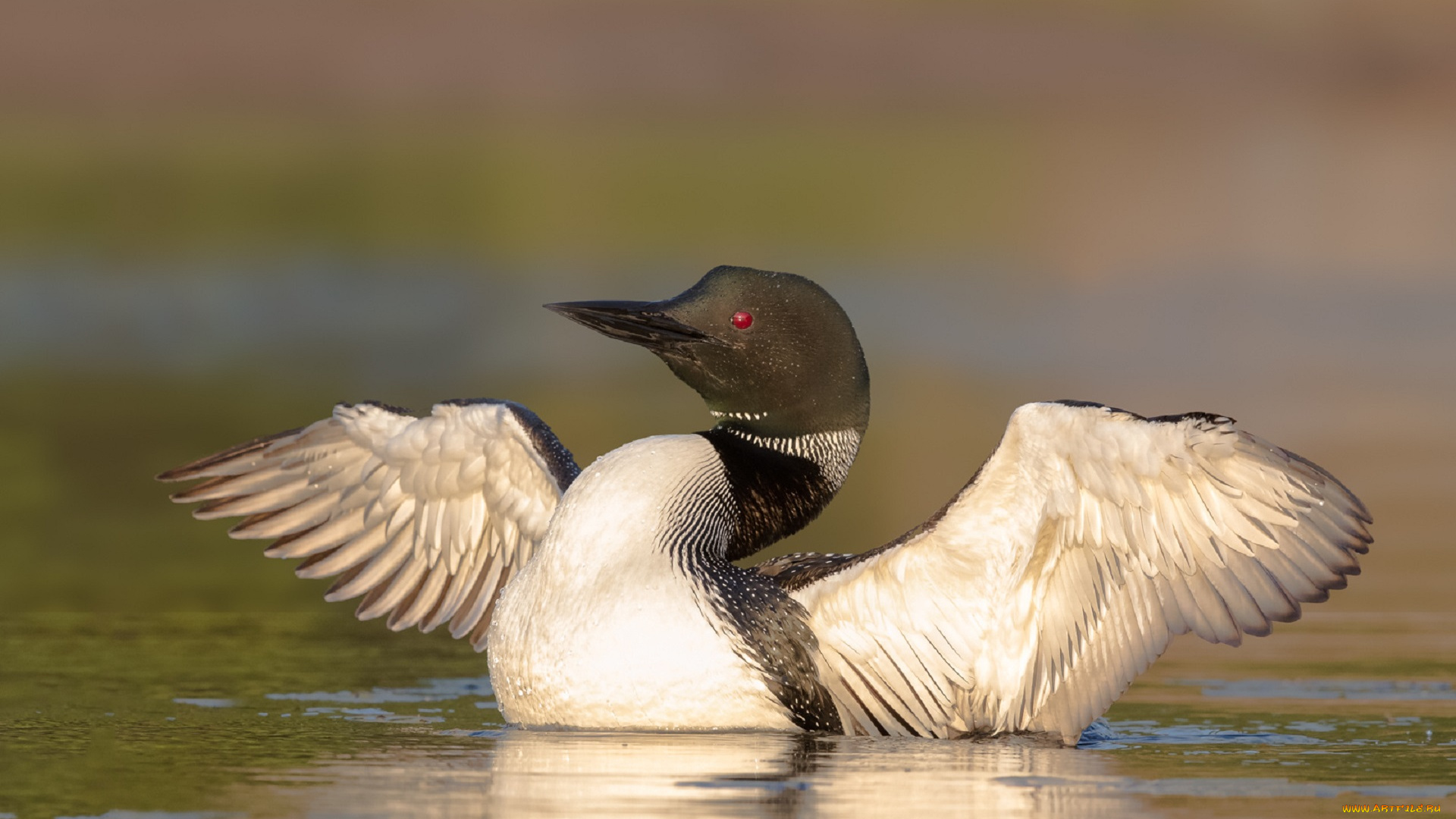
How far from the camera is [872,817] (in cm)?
456

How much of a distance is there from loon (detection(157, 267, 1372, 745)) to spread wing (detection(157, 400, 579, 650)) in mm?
666

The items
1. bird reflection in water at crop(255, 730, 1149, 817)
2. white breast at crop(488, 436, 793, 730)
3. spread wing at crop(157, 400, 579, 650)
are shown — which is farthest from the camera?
spread wing at crop(157, 400, 579, 650)

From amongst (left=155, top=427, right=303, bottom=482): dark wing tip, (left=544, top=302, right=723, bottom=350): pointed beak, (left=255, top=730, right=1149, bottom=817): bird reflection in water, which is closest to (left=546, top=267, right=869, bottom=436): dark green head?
(left=544, top=302, right=723, bottom=350): pointed beak

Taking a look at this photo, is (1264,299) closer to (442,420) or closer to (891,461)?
(891,461)

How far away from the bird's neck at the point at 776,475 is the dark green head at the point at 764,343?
0.12ft

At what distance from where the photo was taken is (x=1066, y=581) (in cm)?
589

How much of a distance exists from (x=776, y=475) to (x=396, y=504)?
56.0 inches

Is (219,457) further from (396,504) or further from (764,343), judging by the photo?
(764,343)

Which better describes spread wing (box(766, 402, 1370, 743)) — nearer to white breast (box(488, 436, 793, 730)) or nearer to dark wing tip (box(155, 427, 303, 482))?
white breast (box(488, 436, 793, 730))

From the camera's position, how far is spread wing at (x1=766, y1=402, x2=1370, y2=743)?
225 inches

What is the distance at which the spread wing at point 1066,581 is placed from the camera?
18.7 ft

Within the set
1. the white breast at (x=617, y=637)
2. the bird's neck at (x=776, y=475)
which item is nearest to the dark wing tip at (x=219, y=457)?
the white breast at (x=617, y=637)

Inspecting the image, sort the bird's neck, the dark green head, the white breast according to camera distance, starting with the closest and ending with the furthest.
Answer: the white breast, the bird's neck, the dark green head

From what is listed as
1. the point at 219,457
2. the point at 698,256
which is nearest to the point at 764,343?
the point at 219,457
